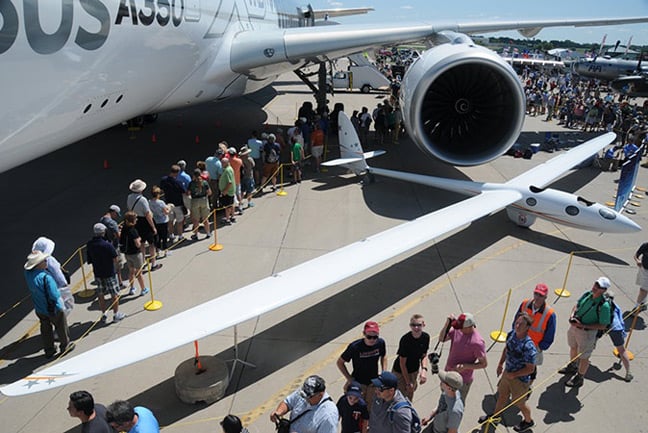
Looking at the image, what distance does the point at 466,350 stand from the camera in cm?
434

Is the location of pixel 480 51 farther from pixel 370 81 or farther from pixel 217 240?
pixel 370 81

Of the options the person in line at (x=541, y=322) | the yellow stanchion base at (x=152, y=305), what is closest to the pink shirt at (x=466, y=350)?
the person in line at (x=541, y=322)

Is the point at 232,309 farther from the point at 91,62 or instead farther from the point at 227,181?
the point at 227,181

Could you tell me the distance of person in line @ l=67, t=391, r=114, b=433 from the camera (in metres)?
3.28

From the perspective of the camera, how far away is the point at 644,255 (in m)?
6.25

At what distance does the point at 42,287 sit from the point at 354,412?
3825 mm

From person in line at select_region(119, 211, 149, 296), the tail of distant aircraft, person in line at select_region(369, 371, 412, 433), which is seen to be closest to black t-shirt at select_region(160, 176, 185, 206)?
person in line at select_region(119, 211, 149, 296)

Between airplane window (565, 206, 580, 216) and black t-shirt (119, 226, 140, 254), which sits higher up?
black t-shirt (119, 226, 140, 254)

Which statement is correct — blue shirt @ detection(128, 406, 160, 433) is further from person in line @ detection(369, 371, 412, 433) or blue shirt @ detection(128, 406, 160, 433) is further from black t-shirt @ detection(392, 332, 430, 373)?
black t-shirt @ detection(392, 332, 430, 373)

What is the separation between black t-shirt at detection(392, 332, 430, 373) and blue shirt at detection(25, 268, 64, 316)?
153 inches

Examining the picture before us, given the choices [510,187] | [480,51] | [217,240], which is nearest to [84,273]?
[217,240]

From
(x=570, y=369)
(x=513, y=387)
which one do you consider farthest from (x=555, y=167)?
(x=513, y=387)

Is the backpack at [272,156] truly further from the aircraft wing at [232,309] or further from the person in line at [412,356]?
the person in line at [412,356]

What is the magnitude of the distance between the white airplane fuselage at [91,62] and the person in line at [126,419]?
337 centimetres
